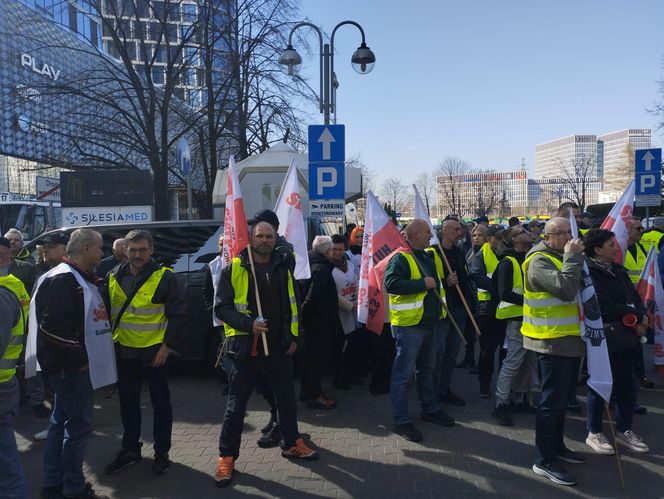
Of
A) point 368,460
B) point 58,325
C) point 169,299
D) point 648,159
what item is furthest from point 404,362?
point 648,159

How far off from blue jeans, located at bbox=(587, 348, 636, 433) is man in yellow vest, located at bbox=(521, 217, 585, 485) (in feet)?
1.98

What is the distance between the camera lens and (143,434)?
490cm

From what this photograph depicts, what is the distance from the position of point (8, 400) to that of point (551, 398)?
3.58 meters

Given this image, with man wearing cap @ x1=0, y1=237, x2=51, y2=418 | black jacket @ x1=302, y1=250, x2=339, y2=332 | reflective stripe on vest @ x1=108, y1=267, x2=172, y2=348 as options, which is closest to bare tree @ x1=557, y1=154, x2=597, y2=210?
black jacket @ x1=302, y1=250, x2=339, y2=332

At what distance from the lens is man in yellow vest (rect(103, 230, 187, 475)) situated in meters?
4.04

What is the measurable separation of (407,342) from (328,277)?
1274 millimetres

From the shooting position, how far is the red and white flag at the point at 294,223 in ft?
17.4

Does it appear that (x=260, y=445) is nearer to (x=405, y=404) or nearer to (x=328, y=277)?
(x=405, y=404)

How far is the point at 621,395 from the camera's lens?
4449 mm

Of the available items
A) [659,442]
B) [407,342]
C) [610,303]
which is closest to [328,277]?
[407,342]

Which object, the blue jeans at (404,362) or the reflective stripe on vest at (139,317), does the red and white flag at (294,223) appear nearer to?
the blue jeans at (404,362)

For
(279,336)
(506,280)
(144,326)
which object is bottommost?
(279,336)

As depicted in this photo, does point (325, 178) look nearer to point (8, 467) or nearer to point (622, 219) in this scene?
point (622, 219)

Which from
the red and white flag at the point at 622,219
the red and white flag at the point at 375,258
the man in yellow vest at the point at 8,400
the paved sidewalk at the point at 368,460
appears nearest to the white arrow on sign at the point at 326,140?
the red and white flag at the point at 375,258
